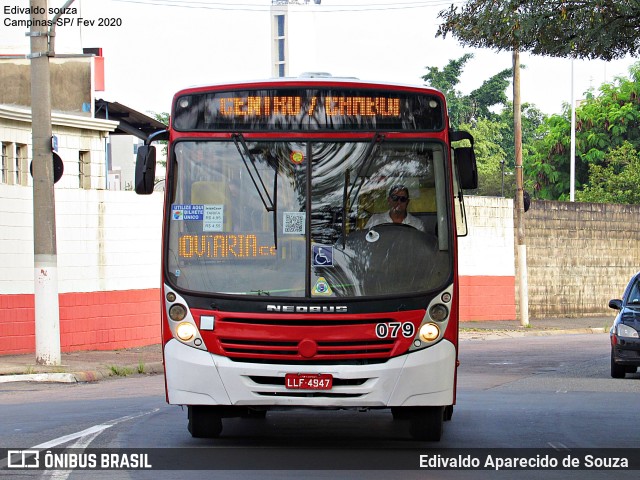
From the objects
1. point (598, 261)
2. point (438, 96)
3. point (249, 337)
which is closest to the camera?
point (249, 337)

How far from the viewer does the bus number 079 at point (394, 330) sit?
31.6 feet

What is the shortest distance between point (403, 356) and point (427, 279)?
0.71 metres

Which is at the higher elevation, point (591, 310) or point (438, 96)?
point (438, 96)

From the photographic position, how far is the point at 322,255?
9891 mm

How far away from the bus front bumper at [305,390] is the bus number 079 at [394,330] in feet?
0.58

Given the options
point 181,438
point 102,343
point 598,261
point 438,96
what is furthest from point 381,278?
point 598,261

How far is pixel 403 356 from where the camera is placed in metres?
9.62

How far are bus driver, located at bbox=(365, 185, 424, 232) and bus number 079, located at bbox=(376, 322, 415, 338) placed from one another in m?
0.89

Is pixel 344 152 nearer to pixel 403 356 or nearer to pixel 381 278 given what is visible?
pixel 381 278

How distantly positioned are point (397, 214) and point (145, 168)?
7.05 ft

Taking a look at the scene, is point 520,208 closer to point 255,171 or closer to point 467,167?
point 467,167

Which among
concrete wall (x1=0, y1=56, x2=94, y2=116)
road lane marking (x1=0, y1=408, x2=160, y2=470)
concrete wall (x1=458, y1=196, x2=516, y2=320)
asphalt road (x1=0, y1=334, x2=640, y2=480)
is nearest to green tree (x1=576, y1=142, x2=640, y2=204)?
concrete wall (x1=458, y1=196, x2=516, y2=320)

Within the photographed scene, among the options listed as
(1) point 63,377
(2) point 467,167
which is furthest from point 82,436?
(1) point 63,377

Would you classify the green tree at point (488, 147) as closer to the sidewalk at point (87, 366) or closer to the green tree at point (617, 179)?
the green tree at point (617, 179)
